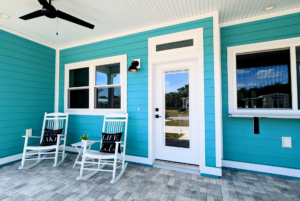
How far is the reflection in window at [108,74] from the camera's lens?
3531mm

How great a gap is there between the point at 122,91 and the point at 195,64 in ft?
5.60

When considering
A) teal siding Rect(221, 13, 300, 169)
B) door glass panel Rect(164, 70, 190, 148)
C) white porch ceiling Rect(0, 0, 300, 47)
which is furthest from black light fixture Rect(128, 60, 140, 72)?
teal siding Rect(221, 13, 300, 169)

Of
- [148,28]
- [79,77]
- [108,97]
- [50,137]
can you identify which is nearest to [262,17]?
[148,28]

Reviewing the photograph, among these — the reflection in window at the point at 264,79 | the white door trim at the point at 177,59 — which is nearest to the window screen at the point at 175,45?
the white door trim at the point at 177,59

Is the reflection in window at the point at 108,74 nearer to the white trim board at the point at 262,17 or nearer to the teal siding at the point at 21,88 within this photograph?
the teal siding at the point at 21,88

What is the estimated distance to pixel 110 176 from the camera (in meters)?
2.64

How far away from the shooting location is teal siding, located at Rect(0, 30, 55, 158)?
318cm

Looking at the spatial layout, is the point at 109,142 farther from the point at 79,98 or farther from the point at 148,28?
the point at 148,28

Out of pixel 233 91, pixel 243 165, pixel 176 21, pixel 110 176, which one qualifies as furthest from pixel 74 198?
pixel 176 21

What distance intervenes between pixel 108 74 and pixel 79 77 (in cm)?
99

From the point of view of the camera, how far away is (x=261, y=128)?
8.93 ft

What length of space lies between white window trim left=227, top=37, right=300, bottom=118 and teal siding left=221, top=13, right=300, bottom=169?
0.25 feet

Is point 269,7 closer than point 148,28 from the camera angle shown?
Yes

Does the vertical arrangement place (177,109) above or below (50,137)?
above
